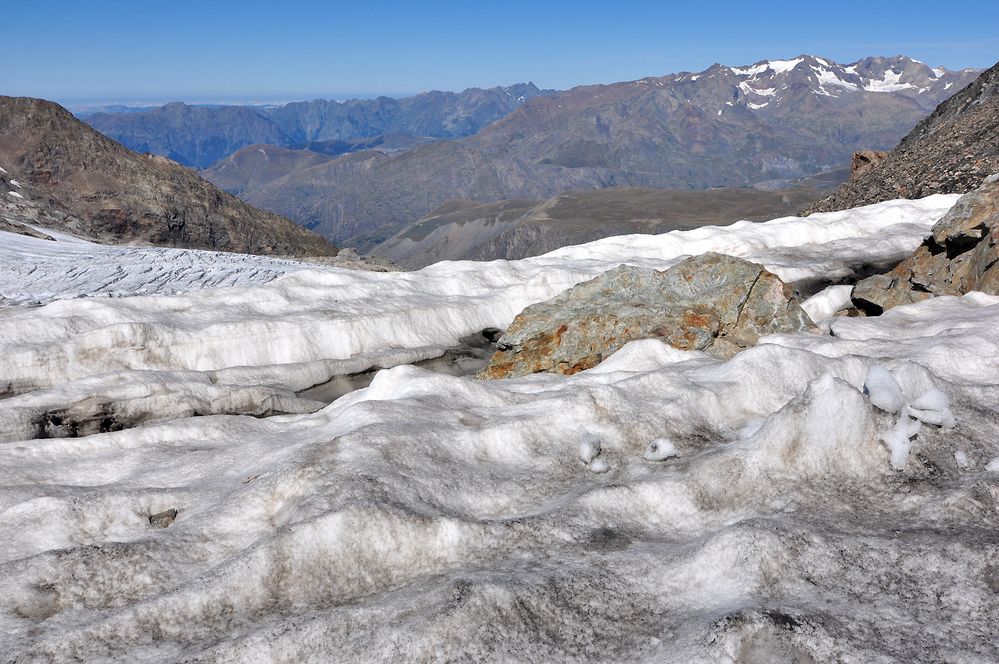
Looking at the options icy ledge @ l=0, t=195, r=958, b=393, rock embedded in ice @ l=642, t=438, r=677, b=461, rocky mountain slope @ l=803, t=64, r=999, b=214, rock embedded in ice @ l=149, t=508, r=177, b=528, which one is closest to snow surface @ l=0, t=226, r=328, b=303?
icy ledge @ l=0, t=195, r=958, b=393

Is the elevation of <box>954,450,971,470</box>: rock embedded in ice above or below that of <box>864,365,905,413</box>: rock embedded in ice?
below

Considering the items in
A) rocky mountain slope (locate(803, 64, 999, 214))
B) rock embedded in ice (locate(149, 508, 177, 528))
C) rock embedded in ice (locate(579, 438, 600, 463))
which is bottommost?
rock embedded in ice (locate(149, 508, 177, 528))

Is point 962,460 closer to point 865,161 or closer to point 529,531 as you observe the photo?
point 529,531

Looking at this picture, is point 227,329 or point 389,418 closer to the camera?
point 389,418

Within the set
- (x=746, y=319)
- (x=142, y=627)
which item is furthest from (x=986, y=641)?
(x=746, y=319)

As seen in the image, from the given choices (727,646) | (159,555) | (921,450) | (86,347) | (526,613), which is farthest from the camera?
(86,347)

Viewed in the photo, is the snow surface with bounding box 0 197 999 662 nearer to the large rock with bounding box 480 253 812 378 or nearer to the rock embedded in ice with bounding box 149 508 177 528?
the rock embedded in ice with bounding box 149 508 177 528

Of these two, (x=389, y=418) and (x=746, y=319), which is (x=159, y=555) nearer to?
(x=389, y=418)
